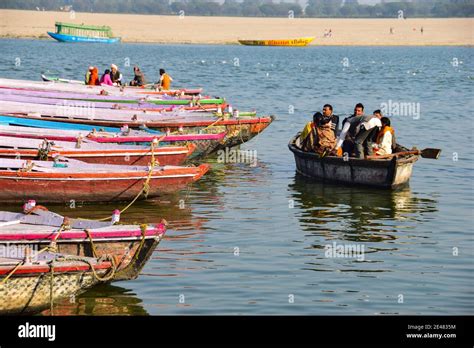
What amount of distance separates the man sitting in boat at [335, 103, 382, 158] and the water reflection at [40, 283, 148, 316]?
9312mm

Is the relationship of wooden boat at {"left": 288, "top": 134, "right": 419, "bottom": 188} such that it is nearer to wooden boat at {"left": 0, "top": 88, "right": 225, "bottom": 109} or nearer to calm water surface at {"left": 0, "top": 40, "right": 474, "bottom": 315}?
calm water surface at {"left": 0, "top": 40, "right": 474, "bottom": 315}

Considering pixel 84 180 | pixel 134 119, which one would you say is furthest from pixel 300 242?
pixel 134 119

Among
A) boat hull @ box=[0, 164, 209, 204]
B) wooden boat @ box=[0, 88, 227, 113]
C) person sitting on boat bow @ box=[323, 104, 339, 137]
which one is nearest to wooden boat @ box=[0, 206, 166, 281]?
boat hull @ box=[0, 164, 209, 204]

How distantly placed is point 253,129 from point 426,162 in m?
4.85

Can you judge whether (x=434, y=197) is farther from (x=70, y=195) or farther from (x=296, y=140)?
(x=70, y=195)

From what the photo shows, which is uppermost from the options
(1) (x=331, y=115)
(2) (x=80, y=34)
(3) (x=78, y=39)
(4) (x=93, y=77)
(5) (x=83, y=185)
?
(2) (x=80, y=34)

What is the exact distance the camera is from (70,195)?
20797 mm

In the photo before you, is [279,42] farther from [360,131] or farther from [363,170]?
[363,170]

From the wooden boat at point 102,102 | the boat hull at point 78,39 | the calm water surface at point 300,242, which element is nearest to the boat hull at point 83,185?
the calm water surface at point 300,242

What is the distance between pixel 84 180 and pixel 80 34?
9995 centimetres

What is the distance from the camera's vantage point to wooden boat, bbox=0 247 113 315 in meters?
13.6

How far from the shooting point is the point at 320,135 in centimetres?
2431

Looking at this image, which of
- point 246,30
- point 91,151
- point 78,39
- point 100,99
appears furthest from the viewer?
point 246,30
